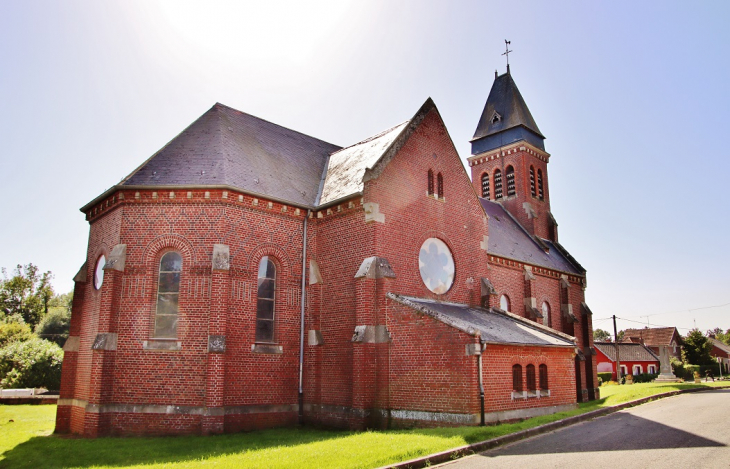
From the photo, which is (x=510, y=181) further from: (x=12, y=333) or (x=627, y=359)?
(x=12, y=333)

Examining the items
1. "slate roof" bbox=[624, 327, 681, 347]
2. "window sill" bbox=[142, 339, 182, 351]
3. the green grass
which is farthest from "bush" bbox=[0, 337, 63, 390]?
"slate roof" bbox=[624, 327, 681, 347]

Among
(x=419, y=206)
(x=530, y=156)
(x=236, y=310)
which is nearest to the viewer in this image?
(x=236, y=310)

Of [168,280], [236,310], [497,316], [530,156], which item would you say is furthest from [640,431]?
[530,156]

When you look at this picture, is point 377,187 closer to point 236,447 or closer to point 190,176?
point 190,176

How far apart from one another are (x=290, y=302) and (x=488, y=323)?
6886 millimetres

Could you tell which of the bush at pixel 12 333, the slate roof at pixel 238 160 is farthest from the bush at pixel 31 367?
the slate roof at pixel 238 160

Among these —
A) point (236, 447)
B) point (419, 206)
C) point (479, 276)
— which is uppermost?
point (419, 206)

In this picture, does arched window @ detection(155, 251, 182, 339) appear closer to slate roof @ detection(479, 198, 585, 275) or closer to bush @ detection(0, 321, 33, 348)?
slate roof @ detection(479, 198, 585, 275)

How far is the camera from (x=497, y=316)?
799 inches

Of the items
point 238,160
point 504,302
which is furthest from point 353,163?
point 504,302

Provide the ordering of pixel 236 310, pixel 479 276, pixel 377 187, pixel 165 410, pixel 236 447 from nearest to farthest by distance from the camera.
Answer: pixel 236 447, pixel 165 410, pixel 236 310, pixel 377 187, pixel 479 276

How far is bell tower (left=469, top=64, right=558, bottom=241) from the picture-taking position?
3522 cm

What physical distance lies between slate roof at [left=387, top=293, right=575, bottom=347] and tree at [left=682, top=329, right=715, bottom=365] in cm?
5375

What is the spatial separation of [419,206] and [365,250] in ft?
10.2
